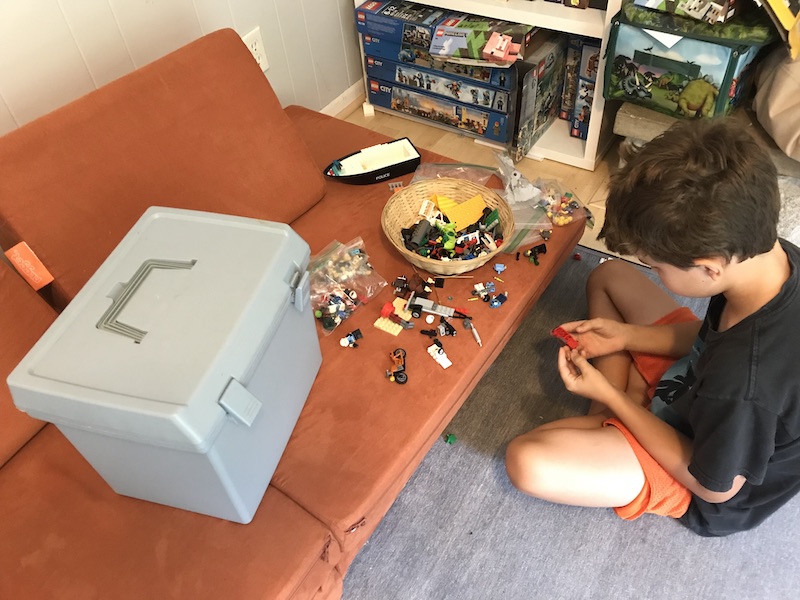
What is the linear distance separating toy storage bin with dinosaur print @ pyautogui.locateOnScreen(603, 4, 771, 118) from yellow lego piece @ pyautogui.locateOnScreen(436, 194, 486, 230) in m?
0.62

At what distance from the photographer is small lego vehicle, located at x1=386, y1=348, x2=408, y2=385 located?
41.7 inches

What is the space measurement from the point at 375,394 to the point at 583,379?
1.27ft

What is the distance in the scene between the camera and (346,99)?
2.28m

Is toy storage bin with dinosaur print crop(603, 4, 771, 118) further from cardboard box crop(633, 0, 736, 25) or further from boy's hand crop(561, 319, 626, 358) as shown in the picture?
boy's hand crop(561, 319, 626, 358)

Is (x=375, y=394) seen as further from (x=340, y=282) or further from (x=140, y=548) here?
(x=140, y=548)

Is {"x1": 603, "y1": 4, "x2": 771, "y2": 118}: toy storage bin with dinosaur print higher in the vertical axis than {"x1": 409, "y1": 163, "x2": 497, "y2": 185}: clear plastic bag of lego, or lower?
higher

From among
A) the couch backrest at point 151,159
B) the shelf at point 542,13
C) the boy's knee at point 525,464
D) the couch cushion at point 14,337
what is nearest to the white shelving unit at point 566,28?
the shelf at point 542,13

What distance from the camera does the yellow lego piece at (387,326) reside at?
1141 millimetres

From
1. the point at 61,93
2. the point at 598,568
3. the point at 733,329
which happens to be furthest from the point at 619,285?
the point at 61,93

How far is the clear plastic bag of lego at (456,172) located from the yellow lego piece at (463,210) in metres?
0.12

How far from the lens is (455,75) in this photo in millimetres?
1955

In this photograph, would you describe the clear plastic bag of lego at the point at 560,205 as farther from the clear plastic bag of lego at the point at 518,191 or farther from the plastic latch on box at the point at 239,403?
the plastic latch on box at the point at 239,403

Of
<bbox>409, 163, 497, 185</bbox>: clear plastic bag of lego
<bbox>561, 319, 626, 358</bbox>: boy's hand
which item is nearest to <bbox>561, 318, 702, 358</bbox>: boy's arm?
<bbox>561, 319, 626, 358</bbox>: boy's hand

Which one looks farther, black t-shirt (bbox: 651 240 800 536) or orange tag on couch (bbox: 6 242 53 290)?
orange tag on couch (bbox: 6 242 53 290)
